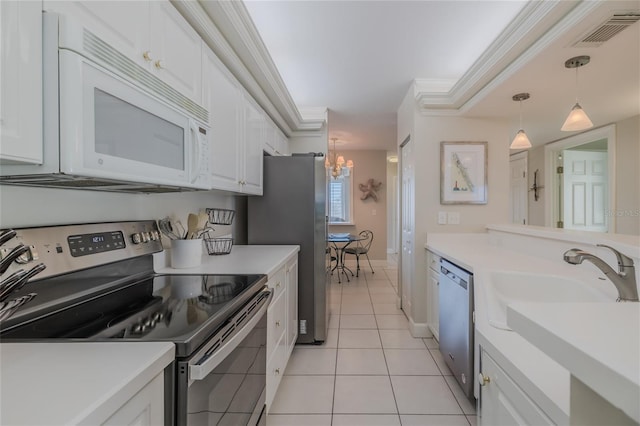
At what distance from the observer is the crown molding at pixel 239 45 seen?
4.81 feet

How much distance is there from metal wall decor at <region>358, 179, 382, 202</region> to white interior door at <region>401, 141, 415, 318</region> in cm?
289

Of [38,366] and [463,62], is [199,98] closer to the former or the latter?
[38,366]

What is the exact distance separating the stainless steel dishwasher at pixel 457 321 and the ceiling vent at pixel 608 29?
1478mm

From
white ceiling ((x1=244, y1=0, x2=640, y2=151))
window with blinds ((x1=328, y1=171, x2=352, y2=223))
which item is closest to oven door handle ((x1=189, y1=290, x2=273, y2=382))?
white ceiling ((x1=244, y1=0, x2=640, y2=151))

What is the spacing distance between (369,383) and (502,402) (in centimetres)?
129

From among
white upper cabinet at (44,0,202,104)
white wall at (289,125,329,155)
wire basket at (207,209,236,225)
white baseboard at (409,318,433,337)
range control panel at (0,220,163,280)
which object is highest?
white wall at (289,125,329,155)

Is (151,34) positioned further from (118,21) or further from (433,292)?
(433,292)

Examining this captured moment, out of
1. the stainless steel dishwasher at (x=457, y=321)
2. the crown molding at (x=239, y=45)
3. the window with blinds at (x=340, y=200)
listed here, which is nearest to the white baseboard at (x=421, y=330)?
the stainless steel dishwasher at (x=457, y=321)

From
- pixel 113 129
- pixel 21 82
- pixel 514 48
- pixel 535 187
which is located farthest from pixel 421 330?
pixel 535 187

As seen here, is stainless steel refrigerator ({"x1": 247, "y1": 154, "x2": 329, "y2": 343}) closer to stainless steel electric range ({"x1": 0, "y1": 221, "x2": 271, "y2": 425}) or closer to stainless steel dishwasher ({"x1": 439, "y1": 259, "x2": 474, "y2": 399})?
stainless steel dishwasher ({"x1": 439, "y1": 259, "x2": 474, "y2": 399})

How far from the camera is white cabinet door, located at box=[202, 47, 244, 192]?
1653 millimetres

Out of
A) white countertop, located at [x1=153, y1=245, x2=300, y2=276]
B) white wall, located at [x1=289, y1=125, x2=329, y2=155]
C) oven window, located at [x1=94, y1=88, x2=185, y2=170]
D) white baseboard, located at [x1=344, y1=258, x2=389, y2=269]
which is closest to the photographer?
oven window, located at [x1=94, y1=88, x2=185, y2=170]

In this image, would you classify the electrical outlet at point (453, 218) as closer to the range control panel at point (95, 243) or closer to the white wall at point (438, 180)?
the white wall at point (438, 180)

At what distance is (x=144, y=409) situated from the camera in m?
0.67
